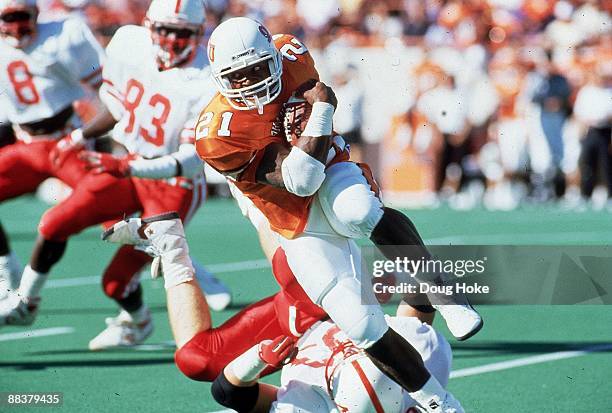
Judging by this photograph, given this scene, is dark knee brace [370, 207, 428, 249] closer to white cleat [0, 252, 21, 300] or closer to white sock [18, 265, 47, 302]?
white sock [18, 265, 47, 302]

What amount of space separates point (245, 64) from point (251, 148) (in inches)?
10.1

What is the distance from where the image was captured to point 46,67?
589 centimetres

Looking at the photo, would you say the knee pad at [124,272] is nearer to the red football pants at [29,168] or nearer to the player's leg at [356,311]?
the red football pants at [29,168]

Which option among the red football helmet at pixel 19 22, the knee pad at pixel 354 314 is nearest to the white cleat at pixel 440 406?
the knee pad at pixel 354 314

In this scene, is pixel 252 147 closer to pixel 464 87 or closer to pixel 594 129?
pixel 464 87

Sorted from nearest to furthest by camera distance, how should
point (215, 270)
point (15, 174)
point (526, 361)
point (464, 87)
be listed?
1. point (526, 361)
2. point (15, 174)
3. point (215, 270)
4. point (464, 87)

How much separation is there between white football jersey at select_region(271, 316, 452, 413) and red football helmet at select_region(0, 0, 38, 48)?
2814mm

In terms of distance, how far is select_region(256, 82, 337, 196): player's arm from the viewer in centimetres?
333

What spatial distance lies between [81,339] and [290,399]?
2.37 m

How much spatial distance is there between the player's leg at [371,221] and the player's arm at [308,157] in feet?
0.39

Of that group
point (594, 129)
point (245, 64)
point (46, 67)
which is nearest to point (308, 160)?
point (245, 64)

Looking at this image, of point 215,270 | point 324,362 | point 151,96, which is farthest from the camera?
point 215,270

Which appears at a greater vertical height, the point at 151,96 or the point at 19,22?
the point at 19,22

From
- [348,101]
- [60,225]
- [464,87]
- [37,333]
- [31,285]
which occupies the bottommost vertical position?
[348,101]
